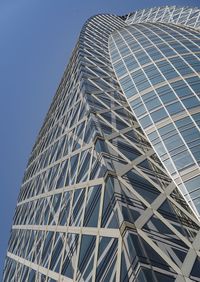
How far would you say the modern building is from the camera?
23359 mm

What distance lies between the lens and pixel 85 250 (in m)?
26.7

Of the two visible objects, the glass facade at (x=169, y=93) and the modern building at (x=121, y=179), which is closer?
the modern building at (x=121, y=179)

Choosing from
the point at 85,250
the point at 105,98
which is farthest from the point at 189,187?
the point at 105,98

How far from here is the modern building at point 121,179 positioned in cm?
2336

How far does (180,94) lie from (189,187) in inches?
410

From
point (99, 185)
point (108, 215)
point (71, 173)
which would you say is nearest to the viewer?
point (108, 215)

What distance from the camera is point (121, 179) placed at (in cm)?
Result: 2770

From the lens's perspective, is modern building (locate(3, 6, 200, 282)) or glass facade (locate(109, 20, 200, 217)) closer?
modern building (locate(3, 6, 200, 282))

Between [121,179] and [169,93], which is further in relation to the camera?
[169,93]

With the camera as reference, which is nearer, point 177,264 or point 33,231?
point 177,264

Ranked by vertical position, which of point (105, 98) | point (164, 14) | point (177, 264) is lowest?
point (177, 264)

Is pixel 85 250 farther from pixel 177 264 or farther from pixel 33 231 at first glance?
pixel 33 231

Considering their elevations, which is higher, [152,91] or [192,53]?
[192,53]

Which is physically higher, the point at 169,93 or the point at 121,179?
the point at 169,93
